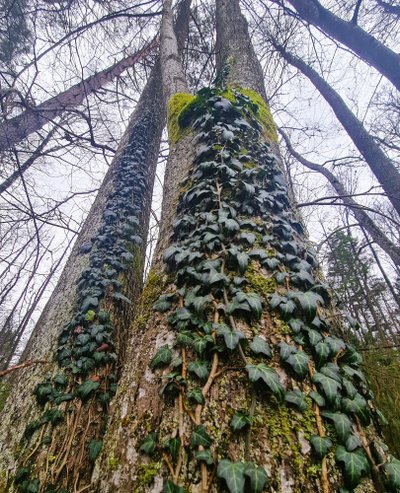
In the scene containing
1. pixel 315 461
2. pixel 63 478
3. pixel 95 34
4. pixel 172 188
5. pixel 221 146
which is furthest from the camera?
pixel 95 34

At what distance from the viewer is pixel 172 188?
2076 mm

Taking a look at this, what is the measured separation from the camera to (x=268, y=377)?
924 mm

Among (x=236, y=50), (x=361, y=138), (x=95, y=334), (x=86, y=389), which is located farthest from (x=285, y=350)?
(x=361, y=138)

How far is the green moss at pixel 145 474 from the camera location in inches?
32.0

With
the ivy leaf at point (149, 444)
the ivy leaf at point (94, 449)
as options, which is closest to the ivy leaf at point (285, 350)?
the ivy leaf at point (149, 444)

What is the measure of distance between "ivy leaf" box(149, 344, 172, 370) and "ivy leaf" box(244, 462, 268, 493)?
438 millimetres

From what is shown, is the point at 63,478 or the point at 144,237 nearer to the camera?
the point at 63,478

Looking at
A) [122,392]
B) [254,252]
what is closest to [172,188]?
[254,252]

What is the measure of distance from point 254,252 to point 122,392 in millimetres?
835

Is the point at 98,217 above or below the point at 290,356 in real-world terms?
above

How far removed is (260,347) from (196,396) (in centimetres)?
28

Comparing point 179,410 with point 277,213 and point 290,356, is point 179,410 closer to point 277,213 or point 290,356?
point 290,356

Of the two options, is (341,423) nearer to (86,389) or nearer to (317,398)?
(317,398)

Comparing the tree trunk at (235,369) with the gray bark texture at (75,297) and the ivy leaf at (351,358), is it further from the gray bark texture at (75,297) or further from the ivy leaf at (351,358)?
the gray bark texture at (75,297)
